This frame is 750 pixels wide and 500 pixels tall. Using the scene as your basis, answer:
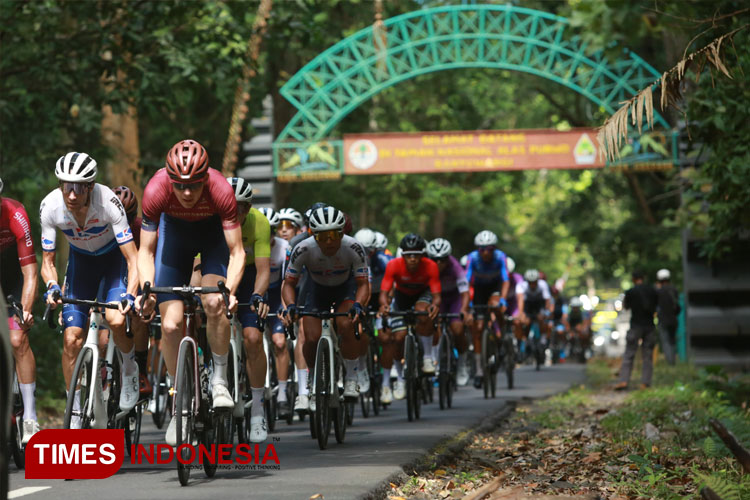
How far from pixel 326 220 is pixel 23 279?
2494 millimetres

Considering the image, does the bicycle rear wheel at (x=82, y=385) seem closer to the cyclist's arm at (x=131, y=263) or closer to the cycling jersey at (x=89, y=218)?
the cyclist's arm at (x=131, y=263)

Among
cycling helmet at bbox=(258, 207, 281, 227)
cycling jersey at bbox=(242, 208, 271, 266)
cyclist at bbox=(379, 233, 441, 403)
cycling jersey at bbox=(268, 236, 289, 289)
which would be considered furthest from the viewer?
cyclist at bbox=(379, 233, 441, 403)

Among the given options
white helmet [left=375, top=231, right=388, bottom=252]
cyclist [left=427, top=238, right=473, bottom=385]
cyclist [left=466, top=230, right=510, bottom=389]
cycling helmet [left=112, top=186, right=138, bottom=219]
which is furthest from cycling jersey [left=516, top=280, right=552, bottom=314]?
cycling helmet [left=112, top=186, right=138, bottom=219]

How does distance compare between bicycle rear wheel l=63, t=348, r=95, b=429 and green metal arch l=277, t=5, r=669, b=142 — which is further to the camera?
green metal arch l=277, t=5, r=669, b=142

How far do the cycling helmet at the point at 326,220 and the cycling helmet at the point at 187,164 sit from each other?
108 inches

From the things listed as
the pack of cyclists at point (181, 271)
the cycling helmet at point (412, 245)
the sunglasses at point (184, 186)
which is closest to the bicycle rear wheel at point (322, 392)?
the pack of cyclists at point (181, 271)

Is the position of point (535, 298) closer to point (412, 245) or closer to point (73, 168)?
point (412, 245)

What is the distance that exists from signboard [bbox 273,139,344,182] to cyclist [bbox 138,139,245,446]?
19.6 metres

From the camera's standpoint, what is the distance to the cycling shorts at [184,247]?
9406 millimetres

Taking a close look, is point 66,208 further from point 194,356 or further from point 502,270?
point 502,270

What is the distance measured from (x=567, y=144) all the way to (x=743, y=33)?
15638mm

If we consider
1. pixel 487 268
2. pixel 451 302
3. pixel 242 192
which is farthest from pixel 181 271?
pixel 487 268

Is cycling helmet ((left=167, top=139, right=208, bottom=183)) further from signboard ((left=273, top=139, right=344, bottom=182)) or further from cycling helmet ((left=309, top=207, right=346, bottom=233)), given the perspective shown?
signboard ((left=273, top=139, right=344, bottom=182))

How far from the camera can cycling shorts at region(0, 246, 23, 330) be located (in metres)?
10.8
